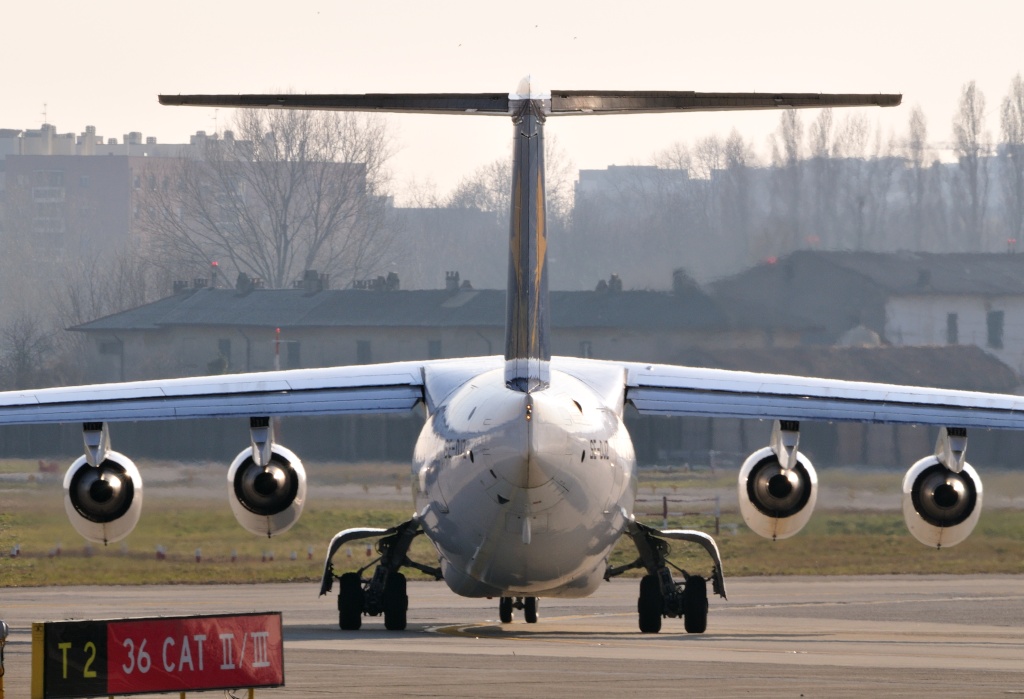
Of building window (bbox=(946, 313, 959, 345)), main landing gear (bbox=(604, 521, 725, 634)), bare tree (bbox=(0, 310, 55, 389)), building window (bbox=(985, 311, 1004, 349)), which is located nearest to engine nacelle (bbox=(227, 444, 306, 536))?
main landing gear (bbox=(604, 521, 725, 634))

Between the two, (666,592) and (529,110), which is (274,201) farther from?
(529,110)

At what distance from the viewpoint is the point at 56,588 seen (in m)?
28.6

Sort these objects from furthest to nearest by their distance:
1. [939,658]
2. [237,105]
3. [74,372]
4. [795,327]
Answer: [74,372] → [795,327] → [939,658] → [237,105]

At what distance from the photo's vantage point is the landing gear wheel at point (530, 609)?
21.8 metres

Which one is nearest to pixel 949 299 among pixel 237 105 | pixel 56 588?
pixel 56 588

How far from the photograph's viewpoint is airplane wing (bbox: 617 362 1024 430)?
62.4 feet

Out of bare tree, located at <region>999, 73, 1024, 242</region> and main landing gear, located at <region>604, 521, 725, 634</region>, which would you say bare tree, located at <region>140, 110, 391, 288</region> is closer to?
bare tree, located at <region>999, 73, 1024, 242</region>

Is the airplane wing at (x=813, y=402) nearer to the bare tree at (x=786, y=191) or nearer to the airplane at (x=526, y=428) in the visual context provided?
the airplane at (x=526, y=428)

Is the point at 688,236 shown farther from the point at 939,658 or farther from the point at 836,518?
the point at 939,658

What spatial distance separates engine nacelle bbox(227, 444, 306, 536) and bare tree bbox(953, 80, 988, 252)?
29.5 meters

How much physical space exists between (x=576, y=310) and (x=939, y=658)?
32275 mm

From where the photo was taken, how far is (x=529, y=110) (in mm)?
15336

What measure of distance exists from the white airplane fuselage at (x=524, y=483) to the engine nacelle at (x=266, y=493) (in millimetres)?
2309

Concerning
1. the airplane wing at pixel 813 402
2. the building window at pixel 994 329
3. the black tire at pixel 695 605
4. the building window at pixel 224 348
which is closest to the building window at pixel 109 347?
the building window at pixel 224 348
